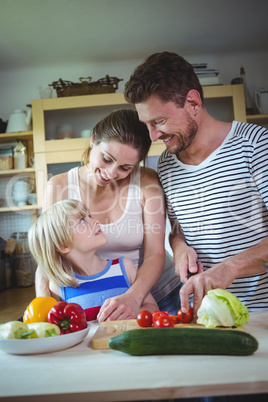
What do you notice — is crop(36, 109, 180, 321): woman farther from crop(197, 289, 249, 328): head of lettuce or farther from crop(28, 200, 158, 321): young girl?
crop(197, 289, 249, 328): head of lettuce

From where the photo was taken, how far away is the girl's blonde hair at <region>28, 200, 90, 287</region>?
55.2 inches

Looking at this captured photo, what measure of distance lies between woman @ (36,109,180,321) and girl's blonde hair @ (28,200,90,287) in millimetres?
102

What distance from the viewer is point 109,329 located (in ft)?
3.29

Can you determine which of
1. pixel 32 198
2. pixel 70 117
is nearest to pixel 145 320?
pixel 32 198

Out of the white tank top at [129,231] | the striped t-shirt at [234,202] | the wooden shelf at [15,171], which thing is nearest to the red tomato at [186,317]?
the striped t-shirt at [234,202]

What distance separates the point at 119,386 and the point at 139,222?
93cm

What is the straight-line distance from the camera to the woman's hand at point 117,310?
1158mm

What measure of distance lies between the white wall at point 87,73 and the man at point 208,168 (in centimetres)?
300

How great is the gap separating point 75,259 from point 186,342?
28.3 inches

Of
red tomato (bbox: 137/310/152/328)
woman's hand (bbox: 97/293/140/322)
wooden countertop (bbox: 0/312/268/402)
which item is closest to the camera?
wooden countertop (bbox: 0/312/268/402)

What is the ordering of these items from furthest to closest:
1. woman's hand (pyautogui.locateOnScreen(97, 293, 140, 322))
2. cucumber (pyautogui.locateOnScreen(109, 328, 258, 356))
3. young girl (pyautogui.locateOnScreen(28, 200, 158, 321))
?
young girl (pyautogui.locateOnScreen(28, 200, 158, 321))
woman's hand (pyautogui.locateOnScreen(97, 293, 140, 322))
cucumber (pyautogui.locateOnScreen(109, 328, 258, 356))

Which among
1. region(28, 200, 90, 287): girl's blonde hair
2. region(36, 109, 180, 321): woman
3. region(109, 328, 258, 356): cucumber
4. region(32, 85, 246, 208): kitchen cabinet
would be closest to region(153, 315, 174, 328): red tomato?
region(109, 328, 258, 356): cucumber

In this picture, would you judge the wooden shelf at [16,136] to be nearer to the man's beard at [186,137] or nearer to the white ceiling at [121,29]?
the white ceiling at [121,29]

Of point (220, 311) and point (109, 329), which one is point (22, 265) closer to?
→ point (109, 329)
